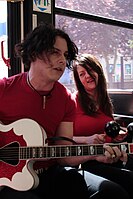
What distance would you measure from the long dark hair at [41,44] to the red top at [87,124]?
409 mm

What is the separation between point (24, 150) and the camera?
1.36 meters

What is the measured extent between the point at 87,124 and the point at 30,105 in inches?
20.2

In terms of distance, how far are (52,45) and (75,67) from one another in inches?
19.3

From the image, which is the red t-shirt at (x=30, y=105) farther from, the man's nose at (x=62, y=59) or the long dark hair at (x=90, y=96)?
the long dark hair at (x=90, y=96)

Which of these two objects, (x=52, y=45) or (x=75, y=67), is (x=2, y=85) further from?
(x=75, y=67)

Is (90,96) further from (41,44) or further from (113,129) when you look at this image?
(41,44)

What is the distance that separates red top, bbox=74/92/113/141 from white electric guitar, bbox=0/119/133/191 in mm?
466

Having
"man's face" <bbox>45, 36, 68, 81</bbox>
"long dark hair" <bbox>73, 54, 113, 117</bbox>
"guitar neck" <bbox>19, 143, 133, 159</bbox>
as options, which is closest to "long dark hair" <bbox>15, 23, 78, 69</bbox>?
"man's face" <bbox>45, 36, 68, 81</bbox>

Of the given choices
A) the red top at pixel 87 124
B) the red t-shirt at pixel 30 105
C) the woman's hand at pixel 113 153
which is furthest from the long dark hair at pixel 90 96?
the woman's hand at pixel 113 153

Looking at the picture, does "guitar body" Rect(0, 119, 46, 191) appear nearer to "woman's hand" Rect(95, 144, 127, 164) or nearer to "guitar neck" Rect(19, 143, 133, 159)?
"guitar neck" Rect(19, 143, 133, 159)

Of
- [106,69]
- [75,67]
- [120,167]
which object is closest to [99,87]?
[75,67]

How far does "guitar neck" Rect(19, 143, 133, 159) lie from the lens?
4.45ft

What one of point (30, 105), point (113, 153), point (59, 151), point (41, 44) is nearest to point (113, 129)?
point (113, 153)

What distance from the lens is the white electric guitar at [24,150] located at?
135 centimetres
